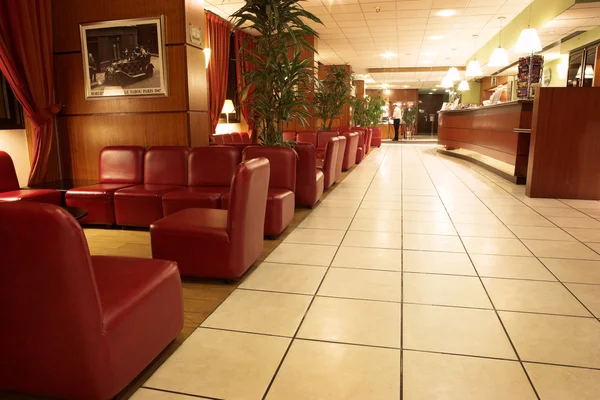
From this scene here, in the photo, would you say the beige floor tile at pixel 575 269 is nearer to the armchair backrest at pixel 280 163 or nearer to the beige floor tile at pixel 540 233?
the beige floor tile at pixel 540 233

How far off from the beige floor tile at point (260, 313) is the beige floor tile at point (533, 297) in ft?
3.82

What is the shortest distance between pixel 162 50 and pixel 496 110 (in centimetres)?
599

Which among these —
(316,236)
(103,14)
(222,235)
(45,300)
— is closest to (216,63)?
(103,14)

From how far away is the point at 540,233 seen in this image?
3885mm

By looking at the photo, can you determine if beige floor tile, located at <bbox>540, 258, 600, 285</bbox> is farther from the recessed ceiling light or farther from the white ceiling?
the recessed ceiling light

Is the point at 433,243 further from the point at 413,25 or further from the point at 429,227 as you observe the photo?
the point at 413,25

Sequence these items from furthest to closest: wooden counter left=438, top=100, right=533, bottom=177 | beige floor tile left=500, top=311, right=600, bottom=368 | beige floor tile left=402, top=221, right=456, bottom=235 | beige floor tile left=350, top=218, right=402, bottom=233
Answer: wooden counter left=438, top=100, right=533, bottom=177, beige floor tile left=350, top=218, right=402, bottom=233, beige floor tile left=402, top=221, right=456, bottom=235, beige floor tile left=500, top=311, right=600, bottom=368

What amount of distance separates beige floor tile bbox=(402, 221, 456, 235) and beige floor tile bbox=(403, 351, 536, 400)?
2148 mm

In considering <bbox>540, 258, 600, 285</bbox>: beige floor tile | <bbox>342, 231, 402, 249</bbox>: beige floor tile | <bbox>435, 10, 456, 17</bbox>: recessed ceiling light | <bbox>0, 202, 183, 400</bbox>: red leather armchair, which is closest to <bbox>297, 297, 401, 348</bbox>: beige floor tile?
<bbox>0, 202, 183, 400</bbox>: red leather armchair

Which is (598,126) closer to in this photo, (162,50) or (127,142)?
(162,50)

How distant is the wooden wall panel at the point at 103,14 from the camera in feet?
14.6

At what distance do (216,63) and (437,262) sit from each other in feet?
23.9

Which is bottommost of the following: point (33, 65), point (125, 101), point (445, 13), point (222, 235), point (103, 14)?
point (222, 235)

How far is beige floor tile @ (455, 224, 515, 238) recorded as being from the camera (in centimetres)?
385
